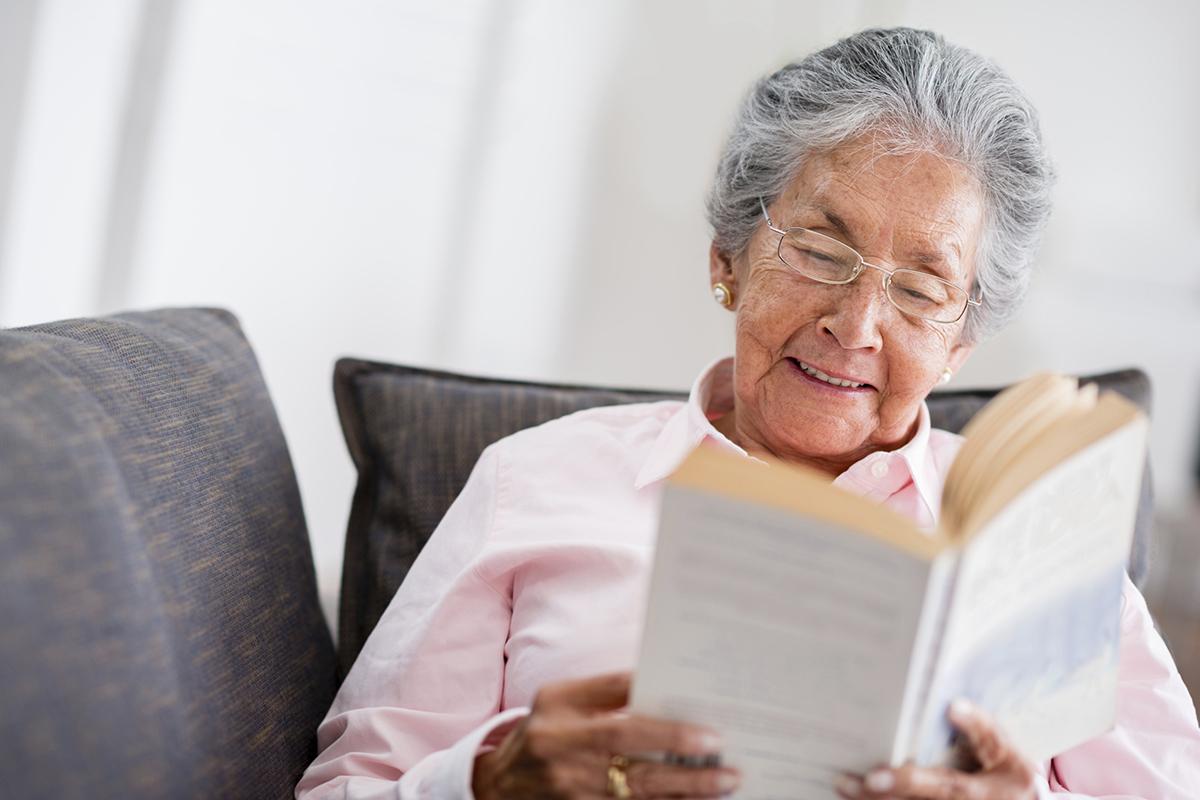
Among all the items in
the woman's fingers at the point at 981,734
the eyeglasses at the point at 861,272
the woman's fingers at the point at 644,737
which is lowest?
the woman's fingers at the point at 644,737

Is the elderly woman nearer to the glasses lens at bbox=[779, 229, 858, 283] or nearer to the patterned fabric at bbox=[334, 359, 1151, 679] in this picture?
the glasses lens at bbox=[779, 229, 858, 283]

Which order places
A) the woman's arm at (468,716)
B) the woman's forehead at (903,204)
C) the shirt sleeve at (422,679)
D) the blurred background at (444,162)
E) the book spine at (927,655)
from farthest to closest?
the blurred background at (444,162), the woman's forehead at (903,204), the shirt sleeve at (422,679), the woman's arm at (468,716), the book spine at (927,655)

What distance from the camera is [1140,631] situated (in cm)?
130

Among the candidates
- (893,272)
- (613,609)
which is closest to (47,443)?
(613,609)

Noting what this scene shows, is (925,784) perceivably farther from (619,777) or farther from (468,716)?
(468,716)

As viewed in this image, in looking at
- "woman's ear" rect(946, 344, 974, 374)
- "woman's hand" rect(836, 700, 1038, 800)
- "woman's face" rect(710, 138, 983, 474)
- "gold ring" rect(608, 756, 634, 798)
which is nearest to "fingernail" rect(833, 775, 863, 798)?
"woman's hand" rect(836, 700, 1038, 800)

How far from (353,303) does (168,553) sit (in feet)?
5.69

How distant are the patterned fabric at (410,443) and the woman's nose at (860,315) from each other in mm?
413

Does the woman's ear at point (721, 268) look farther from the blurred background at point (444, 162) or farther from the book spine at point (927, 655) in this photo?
the blurred background at point (444, 162)

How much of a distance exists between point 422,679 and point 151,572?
36 cm

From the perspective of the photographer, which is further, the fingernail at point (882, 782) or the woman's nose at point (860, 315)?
the woman's nose at point (860, 315)

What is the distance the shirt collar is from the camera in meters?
1.35

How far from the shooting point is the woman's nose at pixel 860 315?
1325 millimetres

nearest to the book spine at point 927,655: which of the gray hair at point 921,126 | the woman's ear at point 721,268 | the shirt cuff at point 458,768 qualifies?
the shirt cuff at point 458,768
